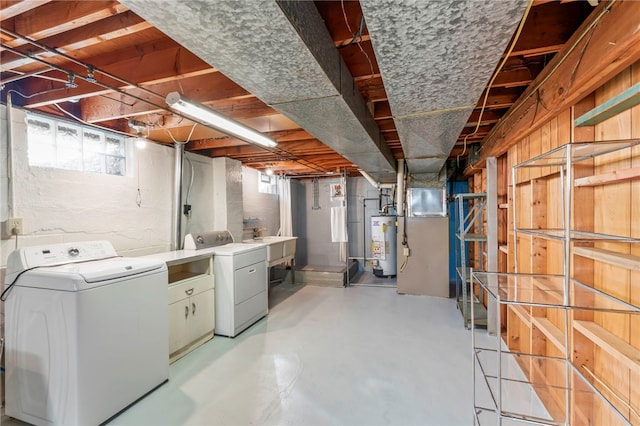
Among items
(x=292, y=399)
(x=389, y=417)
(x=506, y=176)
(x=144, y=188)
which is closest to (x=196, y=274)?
(x=144, y=188)

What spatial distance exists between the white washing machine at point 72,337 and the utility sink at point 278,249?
236 centimetres

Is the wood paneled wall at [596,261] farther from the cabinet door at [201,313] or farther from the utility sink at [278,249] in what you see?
the utility sink at [278,249]

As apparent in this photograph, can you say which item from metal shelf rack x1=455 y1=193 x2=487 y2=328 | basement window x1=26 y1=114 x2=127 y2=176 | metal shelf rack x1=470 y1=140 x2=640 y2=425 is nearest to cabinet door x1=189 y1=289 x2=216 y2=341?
basement window x1=26 y1=114 x2=127 y2=176

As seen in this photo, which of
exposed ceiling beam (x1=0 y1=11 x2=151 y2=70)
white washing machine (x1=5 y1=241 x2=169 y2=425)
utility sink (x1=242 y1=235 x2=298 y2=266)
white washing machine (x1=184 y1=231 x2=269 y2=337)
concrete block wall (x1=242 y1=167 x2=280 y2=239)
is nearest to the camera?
exposed ceiling beam (x1=0 y1=11 x2=151 y2=70)

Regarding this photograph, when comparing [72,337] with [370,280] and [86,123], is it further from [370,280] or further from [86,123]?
[370,280]

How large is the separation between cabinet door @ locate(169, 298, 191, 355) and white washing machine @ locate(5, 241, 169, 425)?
1.51ft

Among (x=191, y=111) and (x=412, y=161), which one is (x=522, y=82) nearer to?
(x=412, y=161)

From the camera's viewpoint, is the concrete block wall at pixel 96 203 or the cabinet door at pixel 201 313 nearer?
the concrete block wall at pixel 96 203

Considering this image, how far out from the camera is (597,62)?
1.13 metres

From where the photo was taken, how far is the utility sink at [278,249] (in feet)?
14.5

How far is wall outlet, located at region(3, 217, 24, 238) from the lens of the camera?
76.9 inches

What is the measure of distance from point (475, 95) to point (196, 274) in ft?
9.95

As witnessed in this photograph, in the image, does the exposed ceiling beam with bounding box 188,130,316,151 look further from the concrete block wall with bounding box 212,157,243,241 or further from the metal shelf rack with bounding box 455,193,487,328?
the metal shelf rack with bounding box 455,193,487,328

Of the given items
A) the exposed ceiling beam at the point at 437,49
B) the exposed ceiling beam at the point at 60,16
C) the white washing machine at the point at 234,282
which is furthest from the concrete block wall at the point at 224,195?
the exposed ceiling beam at the point at 437,49
